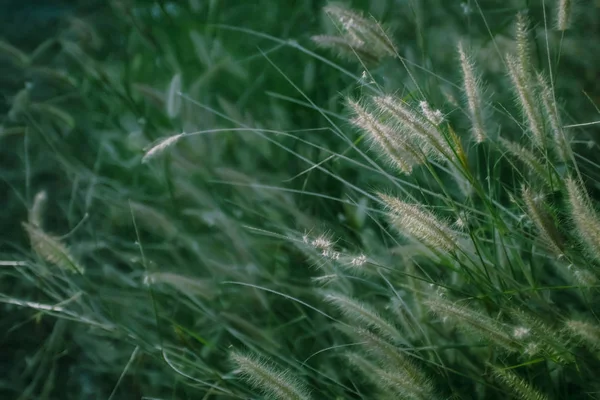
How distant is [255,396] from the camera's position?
42.7 inches

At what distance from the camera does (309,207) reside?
133 centimetres

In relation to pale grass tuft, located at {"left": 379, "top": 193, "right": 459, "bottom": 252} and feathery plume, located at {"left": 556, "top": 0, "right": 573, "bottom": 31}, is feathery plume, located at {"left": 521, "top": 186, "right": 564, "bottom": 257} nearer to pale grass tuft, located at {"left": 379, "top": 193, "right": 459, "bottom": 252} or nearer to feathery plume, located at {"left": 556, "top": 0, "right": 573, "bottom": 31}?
pale grass tuft, located at {"left": 379, "top": 193, "right": 459, "bottom": 252}

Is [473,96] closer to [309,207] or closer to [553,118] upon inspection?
[553,118]

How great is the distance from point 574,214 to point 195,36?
38.1 inches

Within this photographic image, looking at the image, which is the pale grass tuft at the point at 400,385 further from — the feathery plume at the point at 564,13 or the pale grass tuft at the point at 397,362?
the feathery plume at the point at 564,13

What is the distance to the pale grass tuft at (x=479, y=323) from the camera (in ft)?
2.77

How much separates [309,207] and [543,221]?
546mm

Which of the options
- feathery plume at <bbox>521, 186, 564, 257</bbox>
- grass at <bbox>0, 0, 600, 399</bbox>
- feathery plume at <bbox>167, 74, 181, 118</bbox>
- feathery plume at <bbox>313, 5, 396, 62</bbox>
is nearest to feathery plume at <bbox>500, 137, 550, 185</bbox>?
grass at <bbox>0, 0, 600, 399</bbox>

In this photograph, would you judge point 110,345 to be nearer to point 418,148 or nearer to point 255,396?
point 255,396

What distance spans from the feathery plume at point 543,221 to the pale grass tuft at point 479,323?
0.11m

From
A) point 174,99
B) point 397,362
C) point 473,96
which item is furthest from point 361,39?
point 397,362

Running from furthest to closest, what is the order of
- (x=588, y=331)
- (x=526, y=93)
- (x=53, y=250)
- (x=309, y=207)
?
(x=309, y=207), (x=53, y=250), (x=526, y=93), (x=588, y=331)

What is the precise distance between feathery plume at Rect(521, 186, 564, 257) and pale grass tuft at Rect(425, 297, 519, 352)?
0.11 metres

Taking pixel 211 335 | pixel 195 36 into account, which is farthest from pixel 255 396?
pixel 195 36
